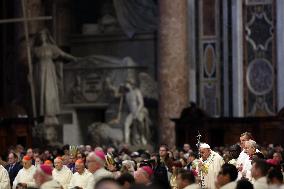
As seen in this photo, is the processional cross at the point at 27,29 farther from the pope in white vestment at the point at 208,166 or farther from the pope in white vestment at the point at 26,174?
the pope in white vestment at the point at 208,166

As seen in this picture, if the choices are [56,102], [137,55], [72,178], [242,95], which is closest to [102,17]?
[137,55]

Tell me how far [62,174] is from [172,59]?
13.3 metres

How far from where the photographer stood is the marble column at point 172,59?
3070 cm

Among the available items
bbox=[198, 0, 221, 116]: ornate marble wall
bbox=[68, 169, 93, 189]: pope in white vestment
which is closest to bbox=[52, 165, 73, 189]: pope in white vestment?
bbox=[68, 169, 93, 189]: pope in white vestment

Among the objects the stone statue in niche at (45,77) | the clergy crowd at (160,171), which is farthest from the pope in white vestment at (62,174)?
the stone statue in niche at (45,77)

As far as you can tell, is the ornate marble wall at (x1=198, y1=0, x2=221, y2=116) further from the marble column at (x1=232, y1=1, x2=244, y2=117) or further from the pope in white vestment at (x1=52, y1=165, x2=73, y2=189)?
the pope in white vestment at (x1=52, y1=165, x2=73, y2=189)

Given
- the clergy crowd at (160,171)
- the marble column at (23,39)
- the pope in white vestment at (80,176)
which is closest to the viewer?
the clergy crowd at (160,171)

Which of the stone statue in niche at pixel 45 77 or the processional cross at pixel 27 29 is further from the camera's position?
the stone statue in niche at pixel 45 77

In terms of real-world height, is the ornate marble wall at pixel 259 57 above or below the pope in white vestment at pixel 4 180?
above

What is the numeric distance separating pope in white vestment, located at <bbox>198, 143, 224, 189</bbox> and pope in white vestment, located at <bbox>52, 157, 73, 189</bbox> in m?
2.36

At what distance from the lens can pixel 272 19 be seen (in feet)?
100

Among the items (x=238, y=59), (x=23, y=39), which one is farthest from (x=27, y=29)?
(x=238, y=59)

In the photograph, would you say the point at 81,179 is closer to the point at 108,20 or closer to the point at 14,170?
the point at 14,170

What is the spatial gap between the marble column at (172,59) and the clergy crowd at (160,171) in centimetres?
670
